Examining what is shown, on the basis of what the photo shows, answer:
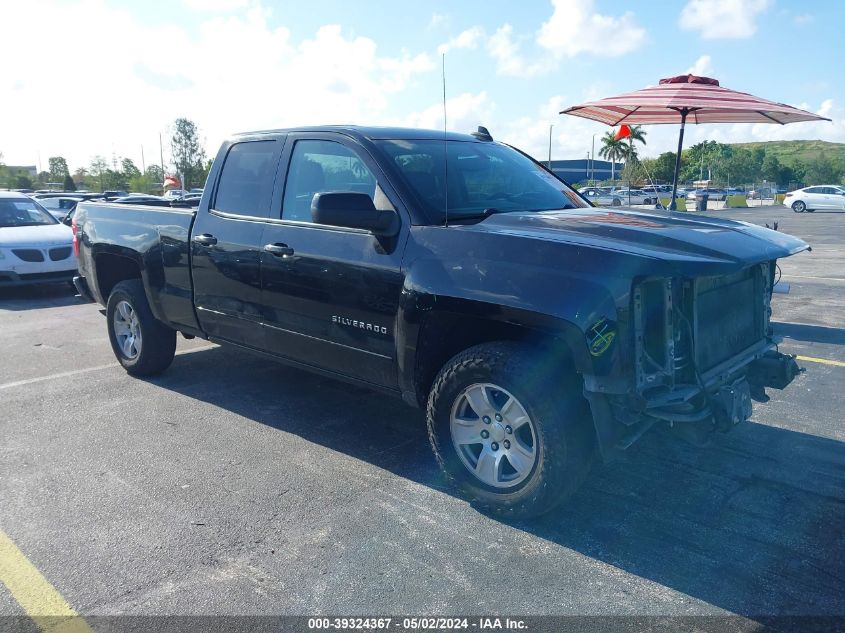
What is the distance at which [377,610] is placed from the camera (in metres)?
2.77

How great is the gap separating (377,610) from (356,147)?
2.59m

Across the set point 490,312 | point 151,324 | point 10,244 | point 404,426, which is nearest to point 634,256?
point 490,312

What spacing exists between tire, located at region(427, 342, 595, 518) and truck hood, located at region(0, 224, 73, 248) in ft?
31.4

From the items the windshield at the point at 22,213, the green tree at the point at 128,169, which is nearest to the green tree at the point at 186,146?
the green tree at the point at 128,169

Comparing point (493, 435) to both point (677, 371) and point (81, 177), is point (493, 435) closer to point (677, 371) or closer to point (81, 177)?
point (677, 371)

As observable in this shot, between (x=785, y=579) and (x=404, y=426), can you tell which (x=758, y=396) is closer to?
(x=785, y=579)

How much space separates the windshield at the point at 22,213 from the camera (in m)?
11.8

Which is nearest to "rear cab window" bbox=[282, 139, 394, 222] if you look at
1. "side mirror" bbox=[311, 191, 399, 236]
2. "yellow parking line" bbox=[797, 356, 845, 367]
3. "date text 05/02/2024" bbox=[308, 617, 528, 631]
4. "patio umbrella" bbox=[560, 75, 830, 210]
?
"side mirror" bbox=[311, 191, 399, 236]

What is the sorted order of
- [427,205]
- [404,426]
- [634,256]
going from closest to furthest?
1. [634,256]
2. [427,205]
3. [404,426]

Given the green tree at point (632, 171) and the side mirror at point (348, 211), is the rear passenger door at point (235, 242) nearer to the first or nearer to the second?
the side mirror at point (348, 211)

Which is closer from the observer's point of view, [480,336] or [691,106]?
[480,336]

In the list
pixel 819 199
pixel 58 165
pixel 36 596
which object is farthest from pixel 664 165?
pixel 36 596

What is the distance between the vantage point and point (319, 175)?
14.5 feet

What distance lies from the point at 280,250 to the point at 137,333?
2.23 meters
